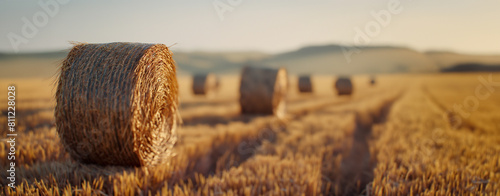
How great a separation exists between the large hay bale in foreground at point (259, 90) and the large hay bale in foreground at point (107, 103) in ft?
20.2

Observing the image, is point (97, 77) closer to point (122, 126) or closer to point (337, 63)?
point (122, 126)

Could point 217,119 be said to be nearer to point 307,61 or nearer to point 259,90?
point 259,90

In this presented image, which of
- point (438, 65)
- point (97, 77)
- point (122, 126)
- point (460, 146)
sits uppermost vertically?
point (438, 65)

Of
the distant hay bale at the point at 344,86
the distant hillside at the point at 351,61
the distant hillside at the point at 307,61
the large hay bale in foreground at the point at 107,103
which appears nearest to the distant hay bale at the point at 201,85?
the distant hay bale at the point at 344,86

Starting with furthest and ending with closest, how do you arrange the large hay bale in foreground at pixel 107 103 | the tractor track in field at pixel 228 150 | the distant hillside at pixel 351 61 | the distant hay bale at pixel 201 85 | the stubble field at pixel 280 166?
the distant hillside at pixel 351 61 < the distant hay bale at pixel 201 85 < the tractor track in field at pixel 228 150 < the large hay bale in foreground at pixel 107 103 < the stubble field at pixel 280 166

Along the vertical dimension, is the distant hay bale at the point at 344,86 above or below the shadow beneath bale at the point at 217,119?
above

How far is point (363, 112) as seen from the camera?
12.0 metres

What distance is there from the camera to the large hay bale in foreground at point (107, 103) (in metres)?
3.80

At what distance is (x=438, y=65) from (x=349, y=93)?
36.1 metres

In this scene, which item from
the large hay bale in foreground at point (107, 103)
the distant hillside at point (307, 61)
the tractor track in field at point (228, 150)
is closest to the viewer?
the large hay bale in foreground at point (107, 103)

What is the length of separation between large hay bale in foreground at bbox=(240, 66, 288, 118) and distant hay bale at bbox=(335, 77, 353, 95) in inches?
Answer: 501

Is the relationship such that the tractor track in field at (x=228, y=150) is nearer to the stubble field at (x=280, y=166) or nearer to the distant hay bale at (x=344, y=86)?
the stubble field at (x=280, y=166)

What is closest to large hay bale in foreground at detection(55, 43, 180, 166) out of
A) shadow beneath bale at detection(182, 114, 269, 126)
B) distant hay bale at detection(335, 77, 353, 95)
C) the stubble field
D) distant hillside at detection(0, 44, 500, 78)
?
the stubble field

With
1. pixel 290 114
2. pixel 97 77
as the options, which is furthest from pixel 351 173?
pixel 290 114
